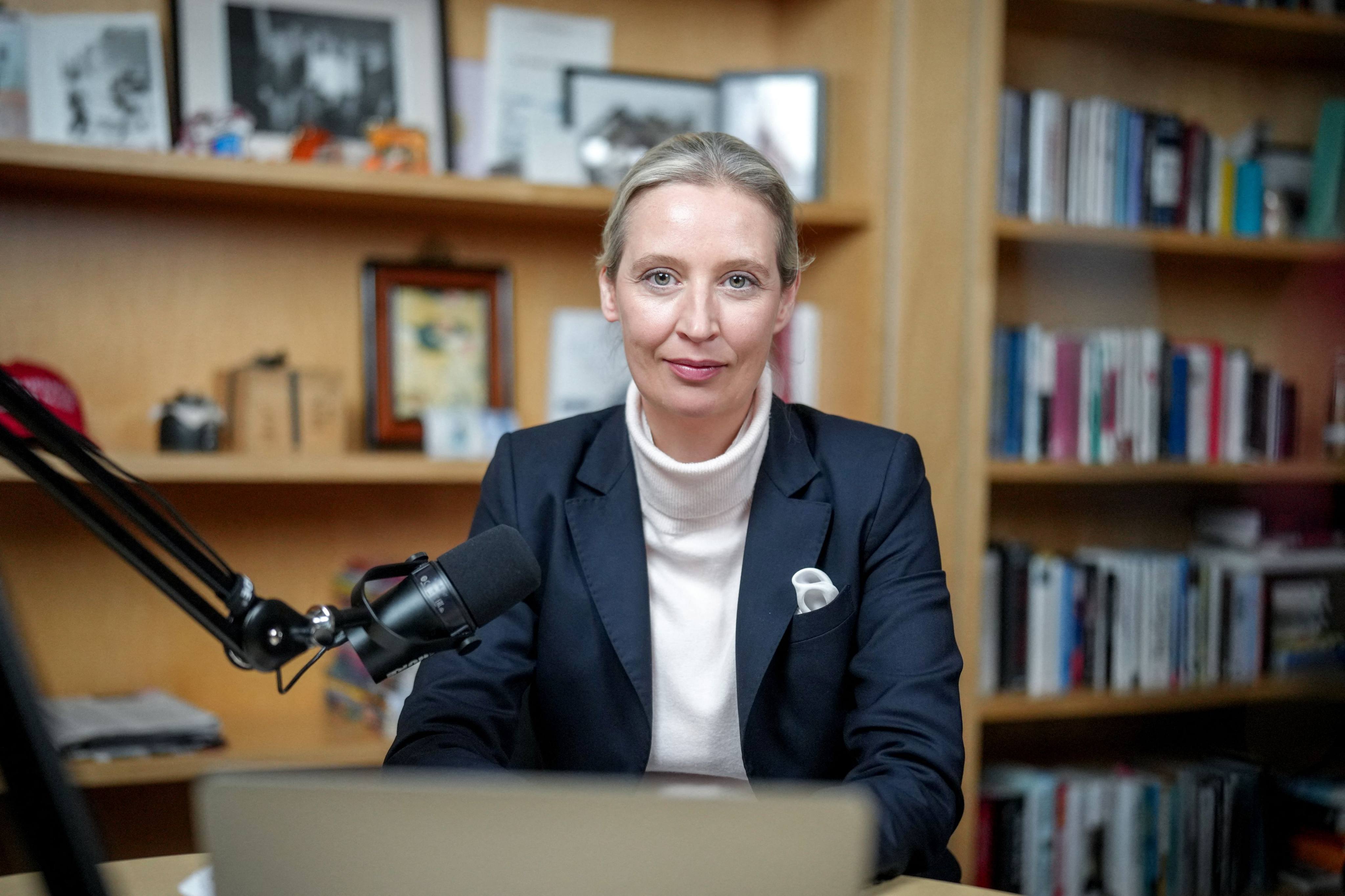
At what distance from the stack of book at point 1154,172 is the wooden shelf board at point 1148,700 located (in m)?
0.91

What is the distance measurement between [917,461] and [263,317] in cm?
132

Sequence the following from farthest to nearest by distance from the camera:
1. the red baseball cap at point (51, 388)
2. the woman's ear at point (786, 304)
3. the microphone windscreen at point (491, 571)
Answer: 1. the red baseball cap at point (51, 388)
2. the woman's ear at point (786, 304)
3. the microphone windscreen at point (491, 571)

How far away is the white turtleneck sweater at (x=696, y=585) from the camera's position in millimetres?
1330

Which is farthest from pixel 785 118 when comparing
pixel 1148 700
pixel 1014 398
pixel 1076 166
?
pixel 1148 700

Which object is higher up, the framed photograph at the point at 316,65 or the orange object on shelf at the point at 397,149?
the framed photograph at the point at 316,65

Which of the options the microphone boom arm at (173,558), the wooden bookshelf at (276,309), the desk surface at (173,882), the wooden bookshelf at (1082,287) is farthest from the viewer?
the wooden bookshelf at (1082,287)

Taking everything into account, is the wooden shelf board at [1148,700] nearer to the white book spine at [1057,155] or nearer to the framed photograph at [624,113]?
the white book spine at [1057,155]

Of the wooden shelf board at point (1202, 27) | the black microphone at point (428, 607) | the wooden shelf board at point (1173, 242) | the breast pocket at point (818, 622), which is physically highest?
the wooden shelf board at point (1202, 27)

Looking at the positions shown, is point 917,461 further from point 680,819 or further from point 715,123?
point 715,123

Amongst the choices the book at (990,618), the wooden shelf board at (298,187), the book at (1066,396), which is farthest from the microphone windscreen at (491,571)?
the book at (1066,396)

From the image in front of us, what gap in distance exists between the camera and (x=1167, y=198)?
227 cm

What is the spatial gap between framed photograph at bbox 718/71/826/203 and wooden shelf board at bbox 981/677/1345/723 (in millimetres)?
1071

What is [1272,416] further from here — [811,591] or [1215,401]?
[811,591]

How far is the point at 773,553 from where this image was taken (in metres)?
1.33
